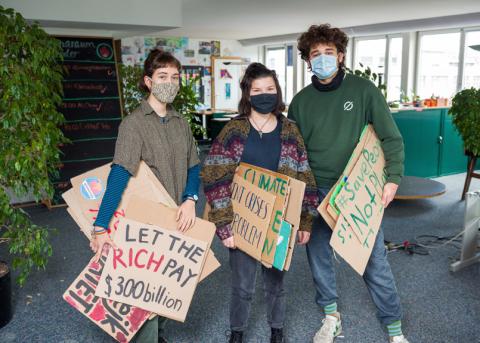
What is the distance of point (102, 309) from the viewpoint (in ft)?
5.68

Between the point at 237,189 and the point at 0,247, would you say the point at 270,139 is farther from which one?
the point at 0,247

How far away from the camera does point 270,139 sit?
1.80 m

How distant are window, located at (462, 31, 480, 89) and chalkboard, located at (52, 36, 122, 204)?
6.14 m

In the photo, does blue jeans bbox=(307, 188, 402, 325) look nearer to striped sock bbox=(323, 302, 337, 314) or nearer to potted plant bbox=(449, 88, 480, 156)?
striped sock bbox=(323, 302, 337, 314)

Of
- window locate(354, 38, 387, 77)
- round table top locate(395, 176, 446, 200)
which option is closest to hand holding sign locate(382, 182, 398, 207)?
round table top locate(395, 176, 446, 200)

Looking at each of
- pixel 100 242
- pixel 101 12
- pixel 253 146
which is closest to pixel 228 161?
pixel 253 146

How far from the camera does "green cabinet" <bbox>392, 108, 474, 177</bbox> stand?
5430 mm

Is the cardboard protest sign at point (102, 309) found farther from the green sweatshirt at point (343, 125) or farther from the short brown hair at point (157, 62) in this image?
the green sweatshirt at point (343, 125)

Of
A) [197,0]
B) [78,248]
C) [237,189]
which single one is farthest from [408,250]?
[197,0]

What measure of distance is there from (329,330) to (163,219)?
102 centimetres

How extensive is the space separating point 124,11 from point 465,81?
6.34 metres

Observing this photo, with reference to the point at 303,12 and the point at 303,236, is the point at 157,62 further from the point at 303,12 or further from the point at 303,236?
the point at 303,12

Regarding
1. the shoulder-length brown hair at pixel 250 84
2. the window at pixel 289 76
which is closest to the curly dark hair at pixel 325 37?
the shoulder-length brown hair at pixel 250 84

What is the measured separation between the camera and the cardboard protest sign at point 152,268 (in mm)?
1675
